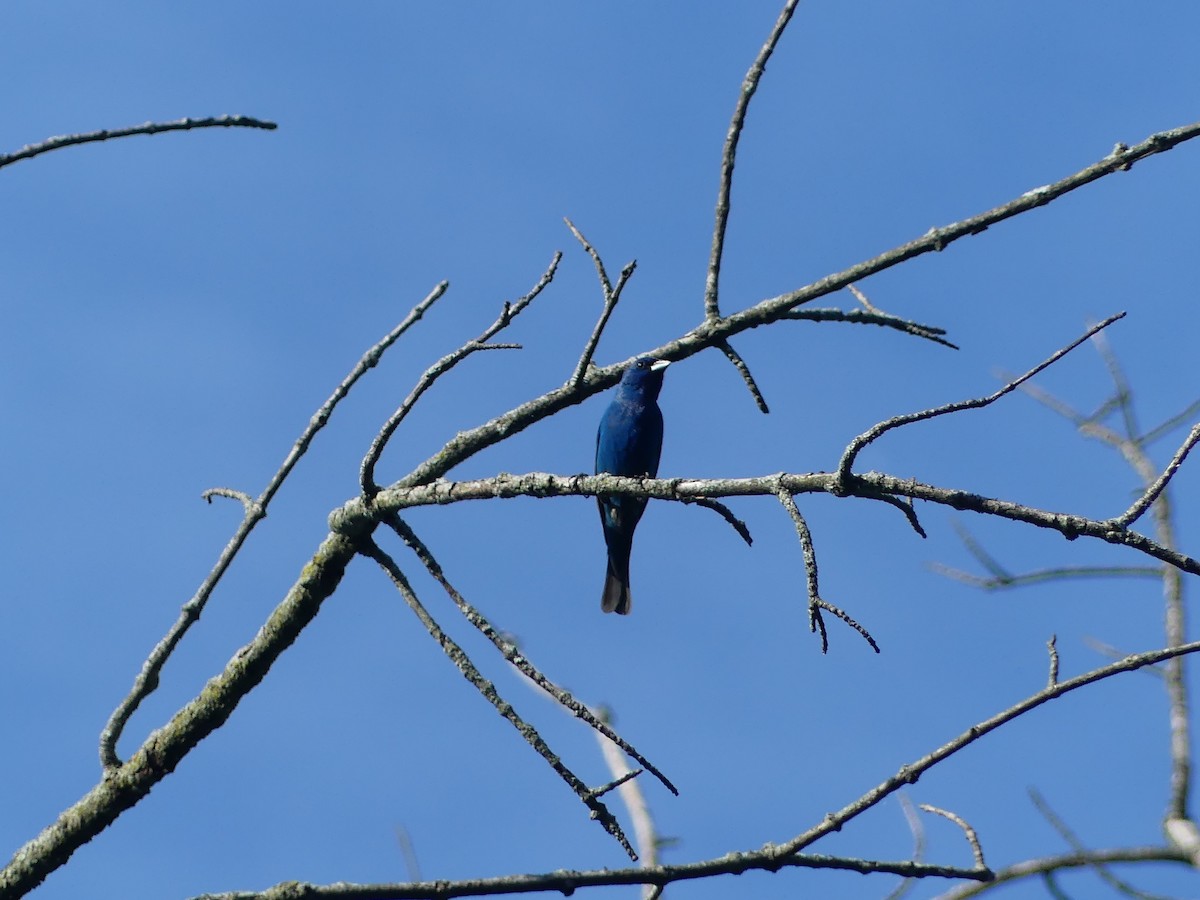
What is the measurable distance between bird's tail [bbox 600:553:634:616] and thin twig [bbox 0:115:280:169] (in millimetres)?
7408

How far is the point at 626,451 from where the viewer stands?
9.99 metres

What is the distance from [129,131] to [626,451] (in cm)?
741

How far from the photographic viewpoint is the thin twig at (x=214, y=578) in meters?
4.62

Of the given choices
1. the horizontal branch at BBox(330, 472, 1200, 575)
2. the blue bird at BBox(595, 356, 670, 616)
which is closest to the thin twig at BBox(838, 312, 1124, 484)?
the horizontal branch at BBox(330, 472, 1200, 575)

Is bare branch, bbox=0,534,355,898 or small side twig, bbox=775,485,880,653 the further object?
bare branch, bbox=0,534,355,898

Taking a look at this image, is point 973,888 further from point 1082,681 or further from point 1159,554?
point 1159,554

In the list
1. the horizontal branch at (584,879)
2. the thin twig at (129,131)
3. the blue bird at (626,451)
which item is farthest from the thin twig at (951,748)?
the blue bird at (626,451)

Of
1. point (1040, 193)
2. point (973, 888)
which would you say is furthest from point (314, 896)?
point (1040, 193)

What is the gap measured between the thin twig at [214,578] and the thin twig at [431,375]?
0.20 metres

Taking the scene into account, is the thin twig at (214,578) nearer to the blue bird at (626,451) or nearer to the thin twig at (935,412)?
the thin twig at (935,412)

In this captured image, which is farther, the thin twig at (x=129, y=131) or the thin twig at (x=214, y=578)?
the thin twig at (x=214, y=578)

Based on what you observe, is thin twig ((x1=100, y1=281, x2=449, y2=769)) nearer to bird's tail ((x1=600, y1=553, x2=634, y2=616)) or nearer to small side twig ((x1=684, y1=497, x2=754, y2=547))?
small side twig ((x1=684, y1=497, x2=754, y2=547))

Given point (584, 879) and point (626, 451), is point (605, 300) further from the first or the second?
point (626, 451)

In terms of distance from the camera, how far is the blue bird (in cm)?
992
